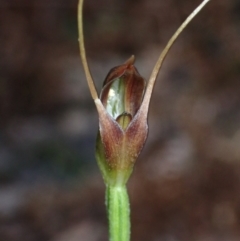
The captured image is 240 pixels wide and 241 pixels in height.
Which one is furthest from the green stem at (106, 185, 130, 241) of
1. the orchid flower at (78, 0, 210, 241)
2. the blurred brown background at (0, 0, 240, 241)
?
the blurred brown background at (0, 0, 240, 241)

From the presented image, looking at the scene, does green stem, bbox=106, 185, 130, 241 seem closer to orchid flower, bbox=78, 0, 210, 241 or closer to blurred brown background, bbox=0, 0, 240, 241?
orchid flower, bbox=78, 0, 210, 241

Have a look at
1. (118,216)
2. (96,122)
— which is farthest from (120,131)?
(96,122)

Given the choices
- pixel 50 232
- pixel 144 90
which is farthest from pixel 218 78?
pixel 144 90

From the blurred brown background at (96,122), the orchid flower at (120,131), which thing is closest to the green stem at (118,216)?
the orchid flower at (120,131)

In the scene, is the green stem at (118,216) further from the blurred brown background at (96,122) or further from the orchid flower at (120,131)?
the blurred brown background at (96,122)

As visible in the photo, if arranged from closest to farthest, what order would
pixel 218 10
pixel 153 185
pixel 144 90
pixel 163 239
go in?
pixel 144 90 < pixel 163 239 < pixel 153 185 < pixel 218 10

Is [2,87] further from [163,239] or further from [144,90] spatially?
[144,90]
